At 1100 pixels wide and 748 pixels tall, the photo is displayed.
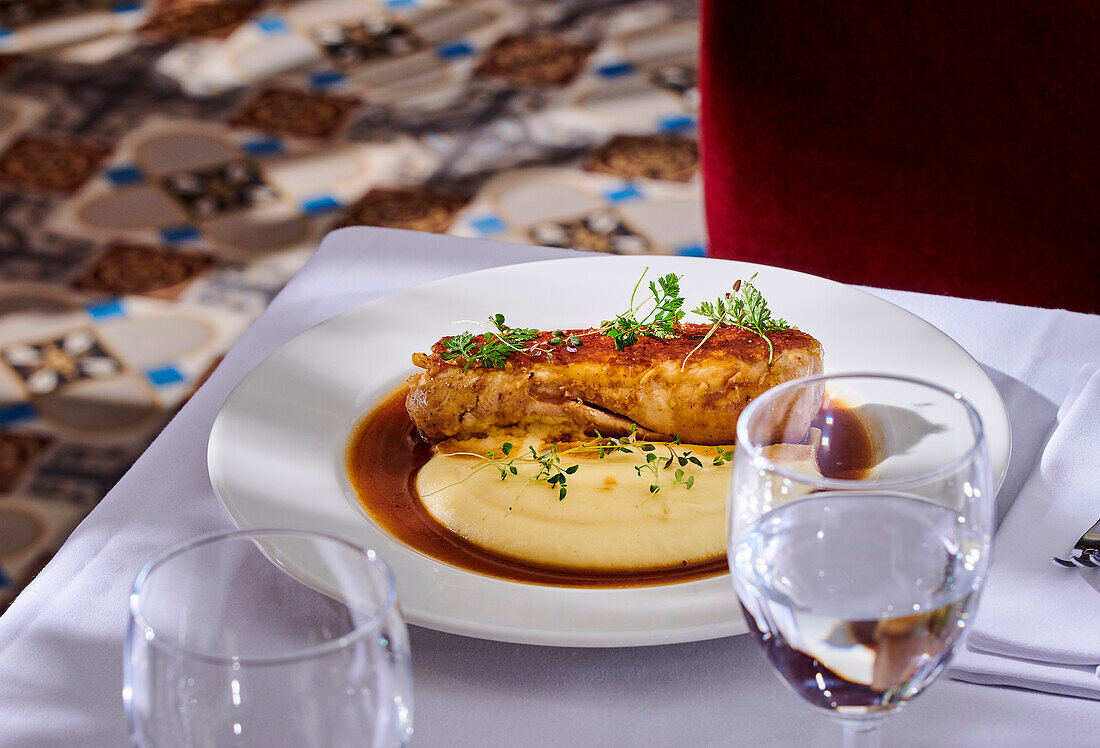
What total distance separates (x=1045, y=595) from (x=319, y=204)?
3.22 m

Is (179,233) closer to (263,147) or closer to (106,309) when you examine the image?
(106,309)

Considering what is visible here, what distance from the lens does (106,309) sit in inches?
132

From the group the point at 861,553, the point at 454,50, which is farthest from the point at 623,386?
the point at 454,50

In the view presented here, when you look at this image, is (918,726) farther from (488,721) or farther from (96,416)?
(96,416)

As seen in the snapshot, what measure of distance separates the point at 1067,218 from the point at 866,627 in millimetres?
1745

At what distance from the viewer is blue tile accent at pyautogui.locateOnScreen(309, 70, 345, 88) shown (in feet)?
15.1

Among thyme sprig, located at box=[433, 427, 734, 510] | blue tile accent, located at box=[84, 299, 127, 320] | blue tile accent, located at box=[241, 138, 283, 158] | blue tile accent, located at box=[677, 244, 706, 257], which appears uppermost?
thyme sprig, located at box=[433, 427, 734, 510]

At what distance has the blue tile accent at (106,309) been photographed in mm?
3342

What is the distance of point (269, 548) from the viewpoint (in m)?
0.67

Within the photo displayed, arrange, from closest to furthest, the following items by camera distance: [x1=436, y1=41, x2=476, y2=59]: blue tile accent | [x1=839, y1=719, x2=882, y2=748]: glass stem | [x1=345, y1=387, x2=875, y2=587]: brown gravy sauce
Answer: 1. [x1=839, y1=719, x2=882, y2=748]: glass stem
2. [x1=345, y1=387, x2=875, y2=587]: brown gravy sauce
3. [x1=436, y1=41, x2=476, y2=59]: blue tile accent

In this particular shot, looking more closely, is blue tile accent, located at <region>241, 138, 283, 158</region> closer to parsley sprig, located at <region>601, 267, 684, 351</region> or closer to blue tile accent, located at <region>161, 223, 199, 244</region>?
blue tile accent, located at <region>161, 223, 199, 244</region>

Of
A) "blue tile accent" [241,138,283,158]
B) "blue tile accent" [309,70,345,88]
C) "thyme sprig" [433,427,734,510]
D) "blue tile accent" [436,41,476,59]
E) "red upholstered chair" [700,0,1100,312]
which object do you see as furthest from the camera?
"blue tile accent" [436,41,476,59]

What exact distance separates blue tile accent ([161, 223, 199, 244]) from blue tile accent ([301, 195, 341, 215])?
0.34 meters

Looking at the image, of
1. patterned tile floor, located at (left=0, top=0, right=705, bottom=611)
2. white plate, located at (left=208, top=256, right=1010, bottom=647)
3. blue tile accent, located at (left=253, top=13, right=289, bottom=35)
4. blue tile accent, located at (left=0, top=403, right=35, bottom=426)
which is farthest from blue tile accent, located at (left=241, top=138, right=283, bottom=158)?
white plate, located at (left=208, top=256, right=1010, bottom=647)
